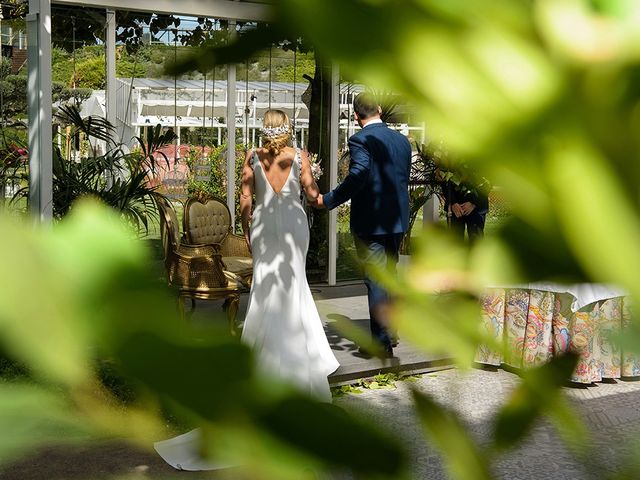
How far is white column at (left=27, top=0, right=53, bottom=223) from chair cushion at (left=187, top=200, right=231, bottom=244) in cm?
129

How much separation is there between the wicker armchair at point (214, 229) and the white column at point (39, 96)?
1284 mm

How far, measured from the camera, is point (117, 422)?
184 millimetres

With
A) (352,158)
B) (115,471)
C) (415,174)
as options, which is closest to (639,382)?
(352,158)

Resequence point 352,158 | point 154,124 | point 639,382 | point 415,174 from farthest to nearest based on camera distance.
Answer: point 415,174, point 154,124, point 639,382, point 352,158

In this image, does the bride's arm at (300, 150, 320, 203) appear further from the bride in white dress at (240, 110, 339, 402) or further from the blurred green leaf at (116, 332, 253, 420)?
the blurred green leaf at (116, 332, 253, 420)

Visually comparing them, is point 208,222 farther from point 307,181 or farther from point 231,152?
point 307,181

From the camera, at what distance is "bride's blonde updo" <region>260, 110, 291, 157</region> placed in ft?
18.7

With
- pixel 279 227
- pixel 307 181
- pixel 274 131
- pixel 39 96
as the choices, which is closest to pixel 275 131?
pixel 274 131

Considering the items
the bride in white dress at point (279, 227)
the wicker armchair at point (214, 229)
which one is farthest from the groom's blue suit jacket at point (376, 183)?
the wicker armchair at point (214, 229)

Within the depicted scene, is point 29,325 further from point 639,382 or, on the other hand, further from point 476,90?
point 639,382

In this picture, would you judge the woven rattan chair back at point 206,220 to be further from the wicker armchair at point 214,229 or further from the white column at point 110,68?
the white column at point 110,68

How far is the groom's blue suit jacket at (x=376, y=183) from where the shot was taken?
5.75 metres

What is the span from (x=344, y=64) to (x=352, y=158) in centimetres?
568

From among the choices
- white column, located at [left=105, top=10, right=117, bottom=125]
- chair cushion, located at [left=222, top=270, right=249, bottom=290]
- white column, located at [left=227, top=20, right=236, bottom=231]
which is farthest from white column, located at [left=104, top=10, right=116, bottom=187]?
chair cushion, located at [left=222, top=270, right=249, bottom=290]
